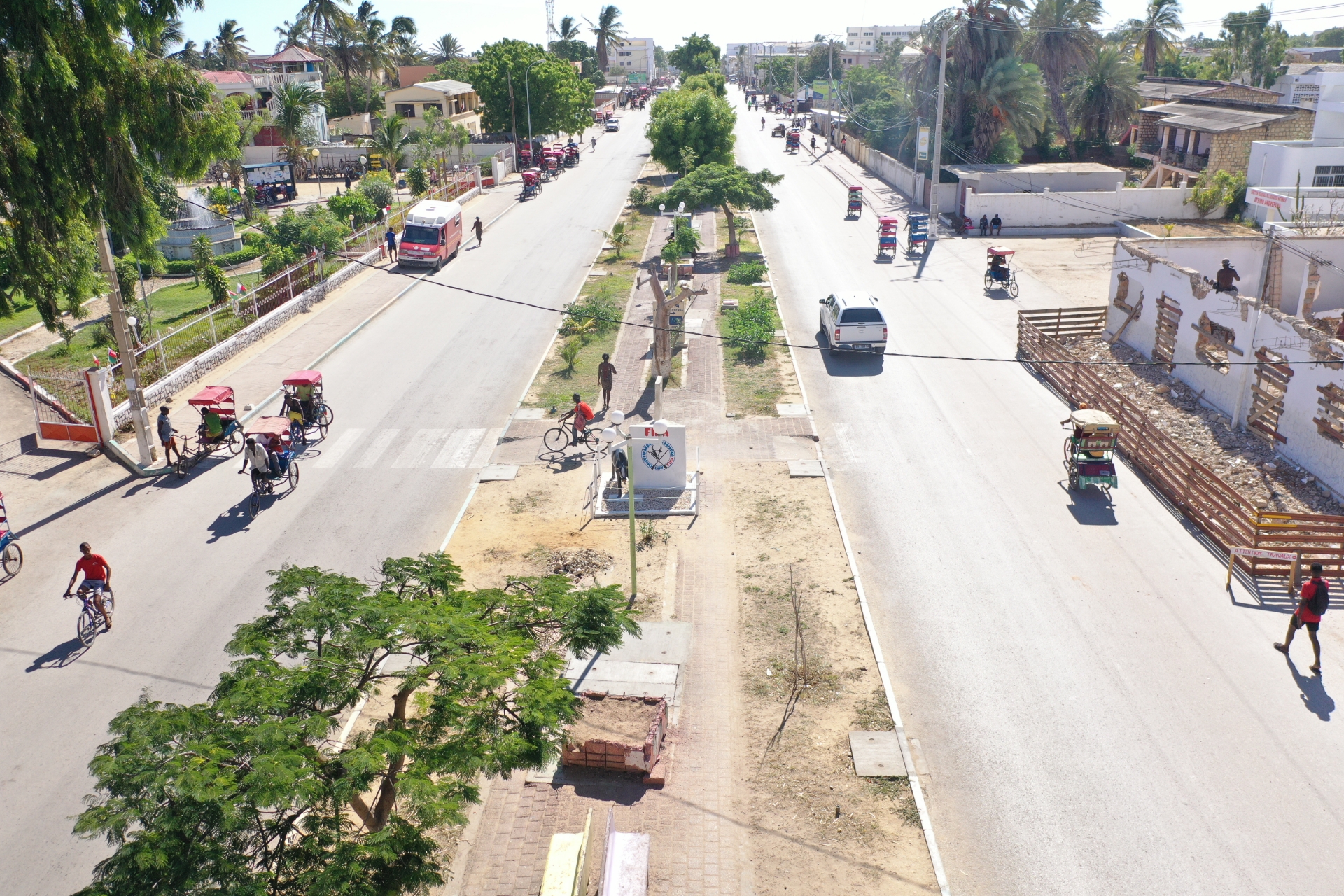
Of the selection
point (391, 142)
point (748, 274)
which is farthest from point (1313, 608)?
point (391, 142)

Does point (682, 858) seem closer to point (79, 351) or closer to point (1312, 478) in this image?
point (1312, 478)

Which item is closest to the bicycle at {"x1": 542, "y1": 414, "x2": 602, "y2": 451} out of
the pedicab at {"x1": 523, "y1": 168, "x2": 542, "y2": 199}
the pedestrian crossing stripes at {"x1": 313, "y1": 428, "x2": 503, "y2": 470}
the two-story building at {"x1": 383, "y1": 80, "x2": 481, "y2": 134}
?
the pedestrian crossing stripes at {"x1": 313, "y1": 428, "x2": 503, "y2": 470}

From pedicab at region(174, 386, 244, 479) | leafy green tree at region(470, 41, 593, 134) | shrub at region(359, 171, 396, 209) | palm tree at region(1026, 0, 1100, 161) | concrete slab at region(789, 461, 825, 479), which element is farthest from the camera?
leafy green tree at region(470, 41, 593, 134)

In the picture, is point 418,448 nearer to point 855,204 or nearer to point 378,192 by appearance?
point 378,192

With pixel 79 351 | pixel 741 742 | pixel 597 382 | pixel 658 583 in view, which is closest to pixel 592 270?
pixel 597 382

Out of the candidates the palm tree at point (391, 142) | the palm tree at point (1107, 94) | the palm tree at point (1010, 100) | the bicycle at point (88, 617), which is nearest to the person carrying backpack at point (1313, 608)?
the bicycle at point (88, 617)

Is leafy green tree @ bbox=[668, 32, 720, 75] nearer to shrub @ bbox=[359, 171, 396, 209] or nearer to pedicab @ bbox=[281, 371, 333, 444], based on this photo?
shrub @ bbox=[359, 171, 396, 209]
